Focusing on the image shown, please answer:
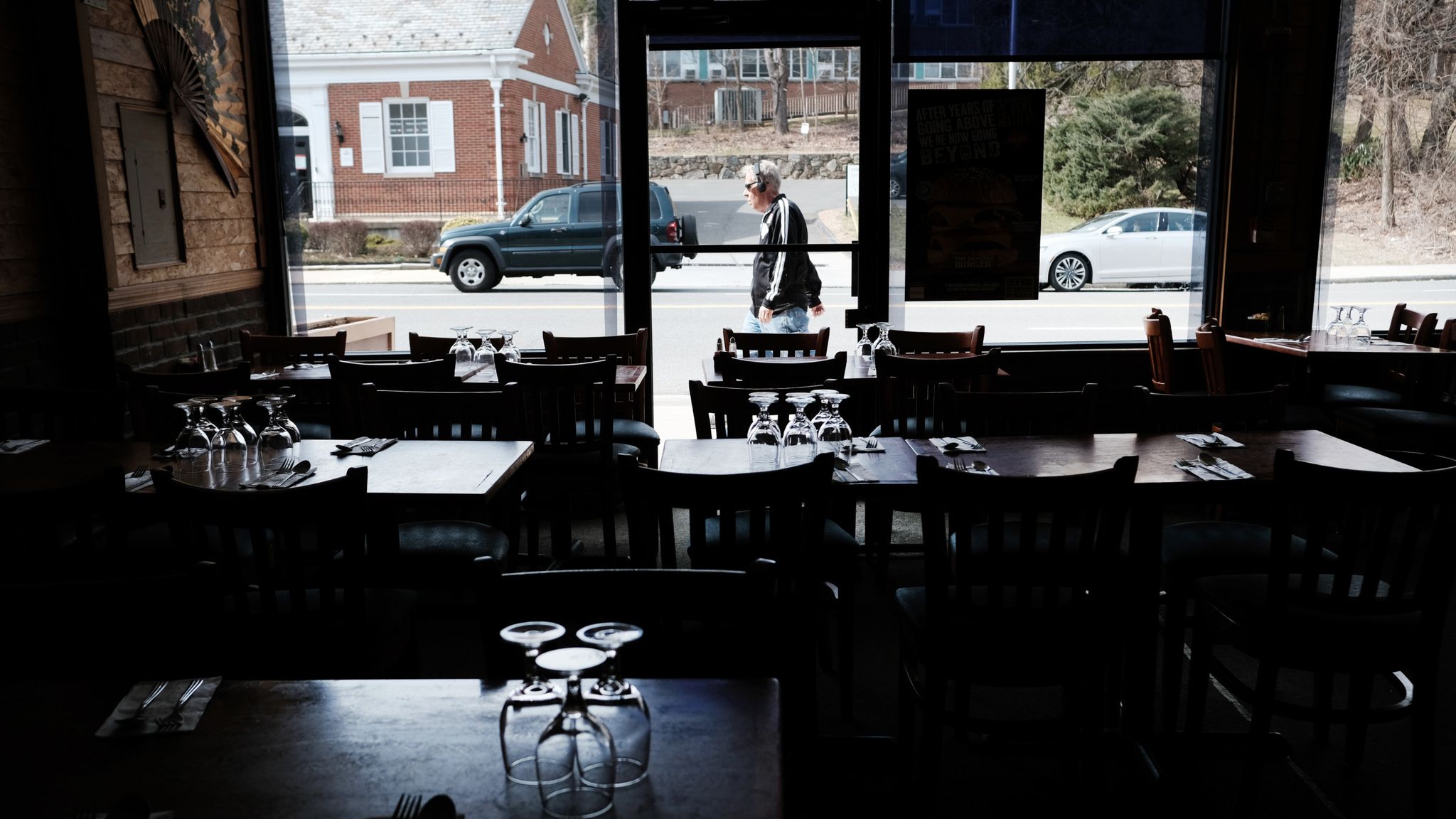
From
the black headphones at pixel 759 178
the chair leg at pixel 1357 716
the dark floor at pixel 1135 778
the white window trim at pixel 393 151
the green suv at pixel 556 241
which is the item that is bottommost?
the dark floor at pixel 1135 778

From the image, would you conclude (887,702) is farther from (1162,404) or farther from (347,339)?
(347,339)

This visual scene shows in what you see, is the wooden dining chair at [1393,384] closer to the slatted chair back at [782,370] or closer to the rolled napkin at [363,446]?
the slatted chair back at [782,370]

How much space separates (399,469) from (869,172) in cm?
397

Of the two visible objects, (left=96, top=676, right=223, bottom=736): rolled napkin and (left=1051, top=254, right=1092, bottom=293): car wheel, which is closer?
(left=96, top=676, right=223, bottom=736): rolled napkin

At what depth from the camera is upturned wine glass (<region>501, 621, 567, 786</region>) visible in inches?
56.3

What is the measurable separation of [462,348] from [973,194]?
10.3 feet

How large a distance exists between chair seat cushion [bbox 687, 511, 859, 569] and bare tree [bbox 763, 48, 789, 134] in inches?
134

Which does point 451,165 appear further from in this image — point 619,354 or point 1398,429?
point 1398,429

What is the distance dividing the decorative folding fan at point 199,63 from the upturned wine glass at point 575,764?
16.9 feet

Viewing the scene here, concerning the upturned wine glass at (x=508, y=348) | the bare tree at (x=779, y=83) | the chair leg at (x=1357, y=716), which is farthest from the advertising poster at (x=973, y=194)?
the chair leg at (x=1357, y=716)

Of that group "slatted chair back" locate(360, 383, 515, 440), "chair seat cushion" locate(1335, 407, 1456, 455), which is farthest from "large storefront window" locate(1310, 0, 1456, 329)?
"slatted chair back" locate(360, 383, 515, 440)

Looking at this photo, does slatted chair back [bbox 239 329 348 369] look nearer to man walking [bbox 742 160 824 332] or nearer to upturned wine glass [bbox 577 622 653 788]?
man walking [bbox 742 160 824 332]

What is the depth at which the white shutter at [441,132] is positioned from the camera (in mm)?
6824

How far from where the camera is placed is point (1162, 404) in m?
3.71
